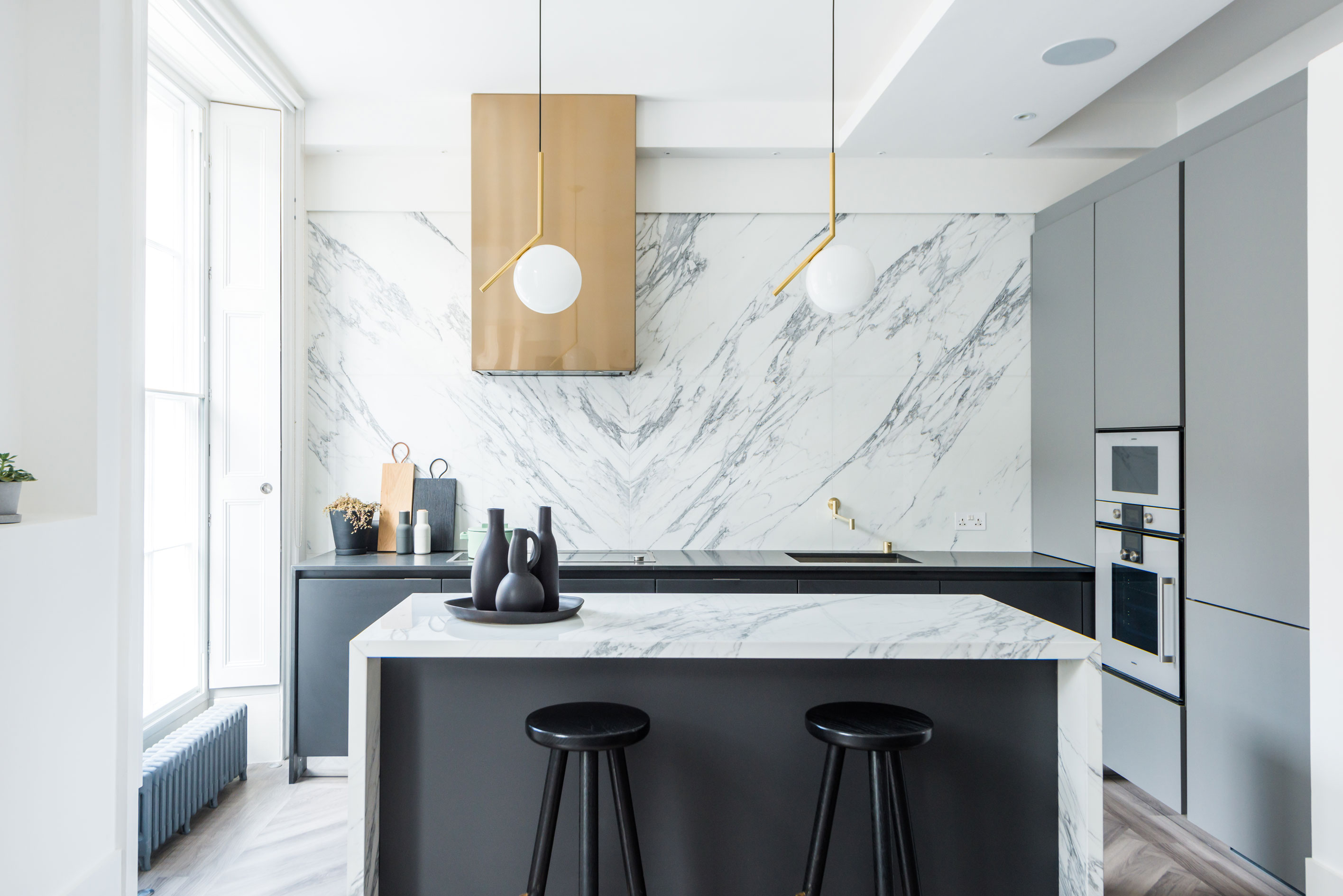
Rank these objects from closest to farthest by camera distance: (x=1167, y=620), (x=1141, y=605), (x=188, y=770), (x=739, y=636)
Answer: (x=739, y=636), (x=188, y=770), (x=1167, y=620), (x=1141, y=605)

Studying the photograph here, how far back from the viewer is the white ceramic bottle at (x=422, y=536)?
338cm

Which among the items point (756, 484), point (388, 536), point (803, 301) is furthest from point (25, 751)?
point (803, 301)

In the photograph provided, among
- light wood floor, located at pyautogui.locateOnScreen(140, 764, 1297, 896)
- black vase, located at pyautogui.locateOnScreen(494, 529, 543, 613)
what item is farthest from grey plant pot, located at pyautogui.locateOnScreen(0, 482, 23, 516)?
light wood floor, located at pyautogui.locateOnScreen(140, 764, 1297, 896)

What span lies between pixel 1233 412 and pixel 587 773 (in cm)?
231

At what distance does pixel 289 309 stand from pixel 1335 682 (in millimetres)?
3888

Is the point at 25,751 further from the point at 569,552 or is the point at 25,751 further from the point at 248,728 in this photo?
the point at 569,552

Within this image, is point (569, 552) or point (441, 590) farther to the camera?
point (569, 552)

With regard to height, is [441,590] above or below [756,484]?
below

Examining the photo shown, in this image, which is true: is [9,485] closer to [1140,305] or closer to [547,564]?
[547,564]

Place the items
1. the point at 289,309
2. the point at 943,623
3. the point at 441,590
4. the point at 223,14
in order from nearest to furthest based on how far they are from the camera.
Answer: the point at 943,623
the point at 223,14
the point at 441,590
the point at 289,309

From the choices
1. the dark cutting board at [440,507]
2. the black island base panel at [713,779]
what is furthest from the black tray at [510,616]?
the dark cutting board at [440,507]

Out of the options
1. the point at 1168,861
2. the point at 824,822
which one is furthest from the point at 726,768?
the point at 1168,861

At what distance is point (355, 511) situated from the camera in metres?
3.33

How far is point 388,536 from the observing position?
3.51m
